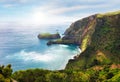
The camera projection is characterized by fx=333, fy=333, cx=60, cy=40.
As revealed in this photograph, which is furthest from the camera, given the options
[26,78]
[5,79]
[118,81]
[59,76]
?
[59,76]

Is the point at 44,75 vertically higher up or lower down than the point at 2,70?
lower down

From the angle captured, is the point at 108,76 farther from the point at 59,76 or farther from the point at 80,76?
the point at 59,76

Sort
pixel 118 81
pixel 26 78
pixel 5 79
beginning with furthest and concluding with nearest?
pixel 26 78, pixel 118 81, pixel 5 79

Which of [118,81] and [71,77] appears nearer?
[118,81]

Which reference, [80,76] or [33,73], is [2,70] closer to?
[33,73]

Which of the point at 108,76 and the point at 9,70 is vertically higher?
the point at 9,70

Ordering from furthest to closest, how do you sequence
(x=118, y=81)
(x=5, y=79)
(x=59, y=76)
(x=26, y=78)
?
(x=59, y=76), (x=26, y=78), (x=118, y=81), (x=5, y=79)

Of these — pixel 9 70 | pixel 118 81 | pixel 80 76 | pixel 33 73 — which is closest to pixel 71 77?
pixel 80 76

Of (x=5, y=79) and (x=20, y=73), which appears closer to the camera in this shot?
(x=5, y=79)

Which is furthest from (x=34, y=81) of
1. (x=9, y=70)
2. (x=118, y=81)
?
(x=9, y=70)
